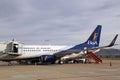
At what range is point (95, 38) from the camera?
47.8 metres

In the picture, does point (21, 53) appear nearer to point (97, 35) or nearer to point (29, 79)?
point (97, 35)

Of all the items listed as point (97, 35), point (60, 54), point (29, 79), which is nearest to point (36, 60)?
point (60, 54)

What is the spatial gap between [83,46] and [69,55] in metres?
3.42

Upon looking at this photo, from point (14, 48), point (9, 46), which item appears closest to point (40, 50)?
point (14, 48)

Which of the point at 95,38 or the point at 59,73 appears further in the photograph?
the point at 95,38

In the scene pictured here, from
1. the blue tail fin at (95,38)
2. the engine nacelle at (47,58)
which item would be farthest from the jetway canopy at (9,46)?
the blue tail fin at (95,38)

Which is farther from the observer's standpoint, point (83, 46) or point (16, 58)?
point (83, 46)

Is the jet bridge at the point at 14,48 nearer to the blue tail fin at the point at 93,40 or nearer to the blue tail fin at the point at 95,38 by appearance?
the blue tail fin at the point at 93,40

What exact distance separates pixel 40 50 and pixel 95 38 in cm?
1190

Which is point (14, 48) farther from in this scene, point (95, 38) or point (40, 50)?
point (95, 38)

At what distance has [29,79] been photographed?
1780 centimetres

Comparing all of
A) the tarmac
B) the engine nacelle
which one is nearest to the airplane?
the engine nacelle

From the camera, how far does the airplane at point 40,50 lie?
38.1 metres

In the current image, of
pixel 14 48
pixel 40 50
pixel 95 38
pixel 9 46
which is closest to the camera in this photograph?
pixel 9 46
